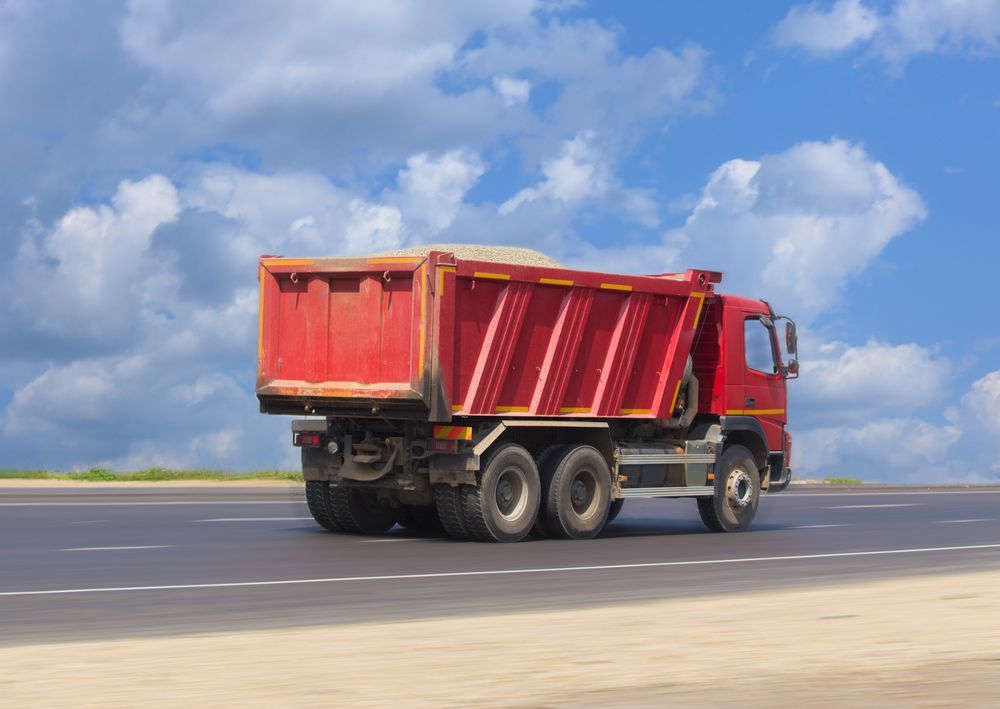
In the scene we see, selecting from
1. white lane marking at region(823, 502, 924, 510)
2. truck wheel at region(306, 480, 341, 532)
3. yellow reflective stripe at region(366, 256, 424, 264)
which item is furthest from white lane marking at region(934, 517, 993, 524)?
yellow reflective stripe at region(366, 256, 424, 264)

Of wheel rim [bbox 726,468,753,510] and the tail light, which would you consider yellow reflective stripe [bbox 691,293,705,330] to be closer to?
wheel rim [bbox 726,468,753,510]

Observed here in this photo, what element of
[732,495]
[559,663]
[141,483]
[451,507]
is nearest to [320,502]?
[451,507]

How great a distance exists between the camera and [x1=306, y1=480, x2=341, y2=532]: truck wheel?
63.3 feet

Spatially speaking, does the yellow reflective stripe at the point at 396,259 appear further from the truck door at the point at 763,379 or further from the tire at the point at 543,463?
the truck door at the point at 763,379

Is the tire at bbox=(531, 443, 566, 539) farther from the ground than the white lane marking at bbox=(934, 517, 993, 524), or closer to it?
farther from the ground

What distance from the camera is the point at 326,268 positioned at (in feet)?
59.4

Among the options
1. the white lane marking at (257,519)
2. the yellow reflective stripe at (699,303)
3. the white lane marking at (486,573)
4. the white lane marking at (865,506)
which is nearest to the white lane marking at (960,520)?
the white lane marking at (865,506)

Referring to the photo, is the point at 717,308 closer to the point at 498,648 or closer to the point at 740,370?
the point at 740,370

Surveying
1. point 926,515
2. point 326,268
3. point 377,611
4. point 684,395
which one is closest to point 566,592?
point 377,611

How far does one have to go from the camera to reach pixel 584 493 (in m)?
19.0

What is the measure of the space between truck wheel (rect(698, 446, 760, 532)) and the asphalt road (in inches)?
14.3

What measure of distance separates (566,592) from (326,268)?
272 inches

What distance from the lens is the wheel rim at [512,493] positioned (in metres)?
17.9

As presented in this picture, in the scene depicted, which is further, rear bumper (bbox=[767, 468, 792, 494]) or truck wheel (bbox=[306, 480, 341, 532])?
rear bumper (bbox=[767, 468, 792, 494])
